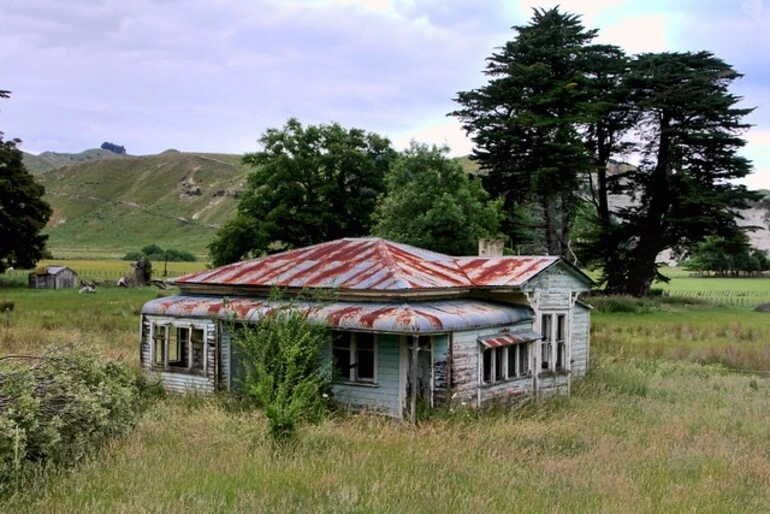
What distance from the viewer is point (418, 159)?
42969 mm

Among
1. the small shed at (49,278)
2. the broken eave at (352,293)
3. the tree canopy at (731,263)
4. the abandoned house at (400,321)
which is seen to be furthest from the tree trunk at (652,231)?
the tree canopy at (731,263)

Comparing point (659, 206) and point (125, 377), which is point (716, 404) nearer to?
point (125, 377)

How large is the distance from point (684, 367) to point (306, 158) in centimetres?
3230

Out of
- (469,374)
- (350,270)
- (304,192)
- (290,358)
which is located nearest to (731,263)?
(304,192)

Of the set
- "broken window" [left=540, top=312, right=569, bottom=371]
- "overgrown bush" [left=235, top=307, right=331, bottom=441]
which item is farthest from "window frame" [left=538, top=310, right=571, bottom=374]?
"overgrown bush" [left=235, top=307, right=331, bottom=441]

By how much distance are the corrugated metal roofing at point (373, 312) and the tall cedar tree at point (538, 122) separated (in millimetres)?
27386

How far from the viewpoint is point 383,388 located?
→ 16500mm

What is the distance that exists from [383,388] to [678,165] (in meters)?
38.7

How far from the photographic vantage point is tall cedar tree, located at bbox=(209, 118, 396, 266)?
49.5m

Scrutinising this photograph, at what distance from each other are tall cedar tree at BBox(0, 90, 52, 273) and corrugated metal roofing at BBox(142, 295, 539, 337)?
39238 mm

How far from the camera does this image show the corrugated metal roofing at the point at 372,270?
1805cm

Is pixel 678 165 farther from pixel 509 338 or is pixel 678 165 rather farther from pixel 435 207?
pixel 509 338

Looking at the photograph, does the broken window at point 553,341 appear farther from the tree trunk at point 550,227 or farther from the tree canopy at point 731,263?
the tree canopy at point 731,263

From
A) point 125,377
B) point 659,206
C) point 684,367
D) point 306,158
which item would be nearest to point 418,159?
point 306,158
